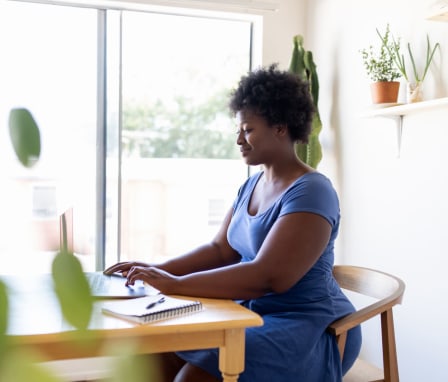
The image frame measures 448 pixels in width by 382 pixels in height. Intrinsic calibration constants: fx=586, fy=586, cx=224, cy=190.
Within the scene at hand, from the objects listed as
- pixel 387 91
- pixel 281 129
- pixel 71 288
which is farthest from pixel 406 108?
pixel 71 288

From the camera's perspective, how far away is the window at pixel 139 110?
2.73 metres

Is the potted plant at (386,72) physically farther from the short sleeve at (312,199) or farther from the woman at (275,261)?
the short sleeve at (312,199)

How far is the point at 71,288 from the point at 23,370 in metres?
0.03

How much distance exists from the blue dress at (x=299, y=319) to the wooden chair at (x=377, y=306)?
0.18 feet

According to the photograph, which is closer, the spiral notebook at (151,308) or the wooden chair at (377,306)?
the spiral notebook at (151,308)

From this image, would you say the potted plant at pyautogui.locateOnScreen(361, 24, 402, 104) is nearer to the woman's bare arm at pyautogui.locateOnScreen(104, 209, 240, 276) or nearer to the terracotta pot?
the terracotta pot

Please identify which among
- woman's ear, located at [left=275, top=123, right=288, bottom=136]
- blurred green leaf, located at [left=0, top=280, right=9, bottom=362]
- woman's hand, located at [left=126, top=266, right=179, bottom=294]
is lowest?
woman's hand, located at [left=126, top=266, right=179, bottom=294]

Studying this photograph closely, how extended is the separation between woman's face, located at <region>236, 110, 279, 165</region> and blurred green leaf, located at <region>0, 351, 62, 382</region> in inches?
63.7

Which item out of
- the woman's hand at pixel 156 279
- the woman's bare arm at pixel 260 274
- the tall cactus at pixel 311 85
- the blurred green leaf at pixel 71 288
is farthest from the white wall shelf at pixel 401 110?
the blurred green leaf at pixel 71 288

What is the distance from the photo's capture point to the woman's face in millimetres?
1806

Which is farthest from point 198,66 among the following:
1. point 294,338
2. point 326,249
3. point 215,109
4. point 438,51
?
point 294,338

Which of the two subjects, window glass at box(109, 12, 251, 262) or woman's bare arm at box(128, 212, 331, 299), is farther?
window glass at box(109, 12, 251, 262)

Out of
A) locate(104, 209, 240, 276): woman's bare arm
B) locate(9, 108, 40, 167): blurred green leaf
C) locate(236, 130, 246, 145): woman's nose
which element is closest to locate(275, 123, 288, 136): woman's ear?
locate(236, 130, 246, 145): woman's nose

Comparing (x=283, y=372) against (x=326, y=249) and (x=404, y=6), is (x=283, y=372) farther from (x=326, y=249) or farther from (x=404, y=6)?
(x=404, y=6)
